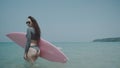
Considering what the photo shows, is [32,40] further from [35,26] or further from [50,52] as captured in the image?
[50,52]

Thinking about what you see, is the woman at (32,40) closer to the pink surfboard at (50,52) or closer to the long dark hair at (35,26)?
the long dark hair at (35,26)

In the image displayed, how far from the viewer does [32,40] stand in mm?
3027

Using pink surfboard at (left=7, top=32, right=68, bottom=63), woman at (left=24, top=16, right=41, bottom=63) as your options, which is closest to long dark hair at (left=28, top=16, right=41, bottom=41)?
woman at (left=24, top=16, right=41, bottom=63)

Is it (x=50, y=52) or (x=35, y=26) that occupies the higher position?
(x=35, y=26)

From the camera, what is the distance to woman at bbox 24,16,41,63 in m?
2.93

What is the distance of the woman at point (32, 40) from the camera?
115 inches

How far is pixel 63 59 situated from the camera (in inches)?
133

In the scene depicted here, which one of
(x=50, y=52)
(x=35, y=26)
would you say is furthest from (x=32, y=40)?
(x=50, y=52)

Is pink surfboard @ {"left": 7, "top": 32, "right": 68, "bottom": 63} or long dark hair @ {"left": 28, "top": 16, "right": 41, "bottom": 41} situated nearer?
long dark hair @ {"left": 28, "top": 16, "right": 41, "bottom": 41}

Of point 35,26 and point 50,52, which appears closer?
point 35,26

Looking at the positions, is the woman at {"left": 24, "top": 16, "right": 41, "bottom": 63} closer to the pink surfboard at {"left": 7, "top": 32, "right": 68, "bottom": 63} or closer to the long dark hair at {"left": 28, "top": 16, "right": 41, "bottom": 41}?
the long dark hair at {"left": 28, "top": 16, "right": 41, "bottom": 41}

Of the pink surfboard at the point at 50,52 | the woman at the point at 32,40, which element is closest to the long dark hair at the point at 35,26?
the woman at the point at 32,40

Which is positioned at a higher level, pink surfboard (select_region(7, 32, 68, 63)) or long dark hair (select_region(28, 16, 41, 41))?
long dark hair (select_region(28, 16, 41, 41))

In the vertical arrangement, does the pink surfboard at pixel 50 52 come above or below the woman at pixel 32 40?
below
